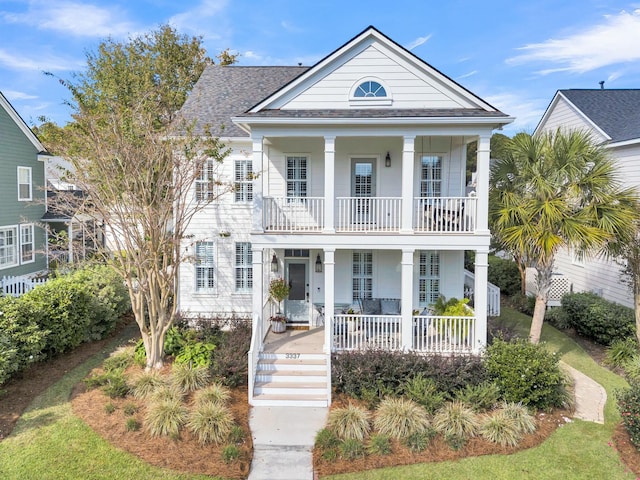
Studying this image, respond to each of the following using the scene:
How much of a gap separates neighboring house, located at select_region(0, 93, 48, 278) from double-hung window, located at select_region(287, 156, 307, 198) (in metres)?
12.8

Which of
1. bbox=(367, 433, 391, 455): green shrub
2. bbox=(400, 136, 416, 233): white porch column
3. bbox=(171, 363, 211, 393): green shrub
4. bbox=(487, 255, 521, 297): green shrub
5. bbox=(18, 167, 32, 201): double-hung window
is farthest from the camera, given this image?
bbox=(18, 167, 32, 201): double-hung window

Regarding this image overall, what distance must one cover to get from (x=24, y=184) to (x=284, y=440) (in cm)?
2014

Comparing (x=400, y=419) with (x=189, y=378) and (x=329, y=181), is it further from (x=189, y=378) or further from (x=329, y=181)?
(x=329, y=181)

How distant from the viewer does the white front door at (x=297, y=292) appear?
45.6ft

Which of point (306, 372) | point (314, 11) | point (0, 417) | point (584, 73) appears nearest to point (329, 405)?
point (306, 372)

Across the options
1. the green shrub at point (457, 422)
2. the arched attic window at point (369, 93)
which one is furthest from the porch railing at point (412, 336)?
the arched attic window at point (369, 93)

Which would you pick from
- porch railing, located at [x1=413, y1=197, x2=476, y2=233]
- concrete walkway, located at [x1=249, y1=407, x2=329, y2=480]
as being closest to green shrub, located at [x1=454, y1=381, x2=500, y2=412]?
concrete walkway, located at [x1=249, y1=407, x2=329, y2=480]

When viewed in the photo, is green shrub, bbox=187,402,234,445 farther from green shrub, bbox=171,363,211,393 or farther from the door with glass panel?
the door with glass panel

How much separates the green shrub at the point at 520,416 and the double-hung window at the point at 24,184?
901 inches

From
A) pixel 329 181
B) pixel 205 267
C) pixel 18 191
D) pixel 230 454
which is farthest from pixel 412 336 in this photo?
pixel 18 191

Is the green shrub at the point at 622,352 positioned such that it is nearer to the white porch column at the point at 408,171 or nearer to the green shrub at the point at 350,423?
the white porch column at the point at 408,171

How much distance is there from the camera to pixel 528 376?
30.0ft

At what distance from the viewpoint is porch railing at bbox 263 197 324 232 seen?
38.3 feet

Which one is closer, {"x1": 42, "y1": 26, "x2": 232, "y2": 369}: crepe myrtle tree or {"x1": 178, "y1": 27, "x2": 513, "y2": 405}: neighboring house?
{"x1": 42, "y1": 26, "x2": 232, "y2": 369}: crepe myrtle tree
